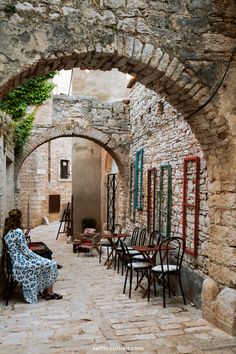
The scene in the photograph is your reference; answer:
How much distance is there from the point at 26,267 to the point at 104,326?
1541 mm

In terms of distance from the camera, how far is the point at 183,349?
3.25 metres

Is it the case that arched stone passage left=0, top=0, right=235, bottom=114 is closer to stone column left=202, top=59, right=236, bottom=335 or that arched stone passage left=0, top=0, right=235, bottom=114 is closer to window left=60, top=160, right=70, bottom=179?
stone column left=202, top=59, right=236, bottom=335

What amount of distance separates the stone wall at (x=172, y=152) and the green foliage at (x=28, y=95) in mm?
2346

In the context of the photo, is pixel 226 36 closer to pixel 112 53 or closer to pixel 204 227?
pixel 112 53

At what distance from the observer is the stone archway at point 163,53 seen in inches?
124

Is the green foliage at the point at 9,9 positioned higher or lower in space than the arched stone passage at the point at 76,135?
higher

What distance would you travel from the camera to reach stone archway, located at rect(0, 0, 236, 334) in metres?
3.14

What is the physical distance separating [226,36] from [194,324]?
308 centimetres

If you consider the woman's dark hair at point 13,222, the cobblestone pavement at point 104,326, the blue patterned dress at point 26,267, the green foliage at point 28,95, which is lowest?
the cobblestone pavement at point 104,326

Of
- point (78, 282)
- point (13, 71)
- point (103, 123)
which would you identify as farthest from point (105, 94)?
point (13, 71)

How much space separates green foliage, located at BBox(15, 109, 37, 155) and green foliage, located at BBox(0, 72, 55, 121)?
6.4 inches

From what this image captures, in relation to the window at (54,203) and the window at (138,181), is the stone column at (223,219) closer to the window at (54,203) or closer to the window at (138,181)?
the window at (138,181)

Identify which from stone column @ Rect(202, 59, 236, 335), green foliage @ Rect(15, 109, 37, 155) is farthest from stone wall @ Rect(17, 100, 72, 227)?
stone column @ Rect(202, 59, 236, 335)


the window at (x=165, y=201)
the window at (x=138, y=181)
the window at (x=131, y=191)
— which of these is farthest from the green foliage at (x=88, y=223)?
the window at (x=165, y=201)
